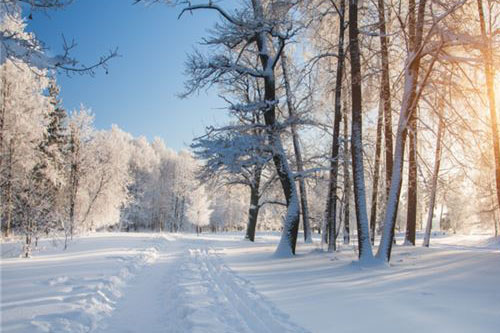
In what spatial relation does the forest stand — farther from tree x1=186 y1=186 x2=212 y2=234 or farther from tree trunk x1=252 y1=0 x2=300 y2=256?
tree x1=186 y1=186 x2=212 y2=234

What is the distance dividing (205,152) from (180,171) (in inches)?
1948

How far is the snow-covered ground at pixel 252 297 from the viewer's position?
14.6 feet

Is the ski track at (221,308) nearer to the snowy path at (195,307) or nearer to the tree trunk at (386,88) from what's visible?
the snowy path at (195,307)

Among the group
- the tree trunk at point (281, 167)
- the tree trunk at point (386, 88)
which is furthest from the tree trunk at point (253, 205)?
the tree trunk at point (386, 88)

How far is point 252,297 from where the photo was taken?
590cm

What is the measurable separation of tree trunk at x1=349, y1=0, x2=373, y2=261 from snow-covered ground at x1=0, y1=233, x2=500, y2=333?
790 millimetres

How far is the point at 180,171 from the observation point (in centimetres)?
5919

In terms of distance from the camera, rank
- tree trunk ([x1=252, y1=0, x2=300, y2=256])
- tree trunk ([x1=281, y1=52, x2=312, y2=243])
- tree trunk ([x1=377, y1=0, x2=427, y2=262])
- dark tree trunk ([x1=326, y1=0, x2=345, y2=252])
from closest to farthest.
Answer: tree trunk ([x1=377, y1=0, x2=427, y2=262]) → tree trunk ([x1=252, y1=0, x2=300, y2=256]) → dark tree trunk ([x1=326, y1=0, x2=345, y2=252]) → tree trunk ([x1=281, y1=52, x2=312, y2=243])

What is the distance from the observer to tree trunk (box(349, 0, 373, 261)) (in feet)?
31.1

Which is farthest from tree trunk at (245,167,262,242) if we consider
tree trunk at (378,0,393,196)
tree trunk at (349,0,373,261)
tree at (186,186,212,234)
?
tree at (186,186,212,234)

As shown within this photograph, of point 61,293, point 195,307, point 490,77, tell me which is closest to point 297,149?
point 490,77

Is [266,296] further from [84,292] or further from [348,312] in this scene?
[84,292]

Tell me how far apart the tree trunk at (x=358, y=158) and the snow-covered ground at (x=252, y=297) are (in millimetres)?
790

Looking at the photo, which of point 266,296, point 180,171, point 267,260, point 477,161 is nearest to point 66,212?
point 267,260
